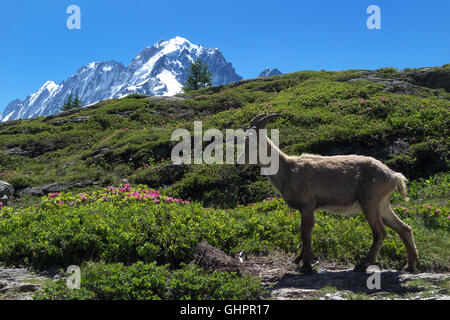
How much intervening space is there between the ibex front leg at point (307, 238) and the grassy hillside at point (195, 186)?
117cm

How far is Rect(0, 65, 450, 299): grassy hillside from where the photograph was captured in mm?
7305

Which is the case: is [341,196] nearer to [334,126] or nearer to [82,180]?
[334,126]

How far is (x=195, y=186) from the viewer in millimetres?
15414

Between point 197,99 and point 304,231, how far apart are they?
31.6 metres

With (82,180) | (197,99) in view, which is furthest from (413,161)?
(197,99)

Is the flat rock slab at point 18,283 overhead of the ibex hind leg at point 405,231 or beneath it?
beneath

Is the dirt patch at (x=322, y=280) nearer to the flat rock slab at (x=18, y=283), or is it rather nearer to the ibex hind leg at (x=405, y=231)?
the ibex hind leg at (x=405, y=231)

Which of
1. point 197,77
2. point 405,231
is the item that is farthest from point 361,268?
point 197,77

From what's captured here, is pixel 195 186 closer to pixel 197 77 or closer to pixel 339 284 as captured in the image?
pixel 339 284

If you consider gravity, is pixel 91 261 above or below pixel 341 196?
below

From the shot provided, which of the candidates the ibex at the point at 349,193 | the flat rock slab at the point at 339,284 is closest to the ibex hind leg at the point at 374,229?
the ibex at the point at 349,193

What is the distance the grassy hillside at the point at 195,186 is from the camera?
288 inches

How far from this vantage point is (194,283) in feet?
19.2

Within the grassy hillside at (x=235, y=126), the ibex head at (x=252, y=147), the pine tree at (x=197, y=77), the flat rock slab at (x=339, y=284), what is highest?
the pine tree at (x=197, y=77)
